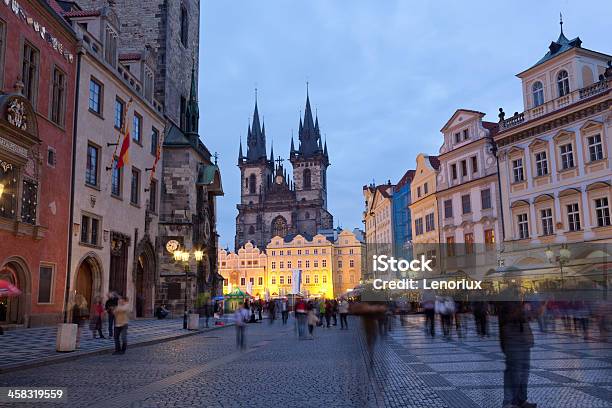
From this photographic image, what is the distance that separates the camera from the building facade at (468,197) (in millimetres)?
41250

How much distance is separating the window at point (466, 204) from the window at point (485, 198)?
1505 mm

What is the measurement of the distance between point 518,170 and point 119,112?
2501cm

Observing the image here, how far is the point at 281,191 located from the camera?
141 meters

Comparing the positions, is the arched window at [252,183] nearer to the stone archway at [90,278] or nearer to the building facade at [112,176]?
the building facade at [112,176]

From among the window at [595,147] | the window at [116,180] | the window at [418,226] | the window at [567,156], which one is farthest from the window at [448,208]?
the window at [116,180]

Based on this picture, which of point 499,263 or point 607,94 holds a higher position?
point 607,94

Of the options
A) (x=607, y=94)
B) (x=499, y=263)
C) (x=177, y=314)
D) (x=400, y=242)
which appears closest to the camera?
(x=607, y=94)

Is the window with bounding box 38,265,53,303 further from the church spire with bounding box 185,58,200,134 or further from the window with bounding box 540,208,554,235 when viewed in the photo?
the window with bounding box 540,208,554,235

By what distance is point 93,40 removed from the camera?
29062 millimetres

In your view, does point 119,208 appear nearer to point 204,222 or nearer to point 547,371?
point 204,222

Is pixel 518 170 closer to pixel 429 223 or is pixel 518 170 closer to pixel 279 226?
pixel 429 223

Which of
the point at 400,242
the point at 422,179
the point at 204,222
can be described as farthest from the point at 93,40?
the point at 400,242

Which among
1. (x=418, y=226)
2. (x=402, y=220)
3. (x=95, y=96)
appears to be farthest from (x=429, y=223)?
(x=95, y=96)

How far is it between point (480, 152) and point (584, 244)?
12248mm
